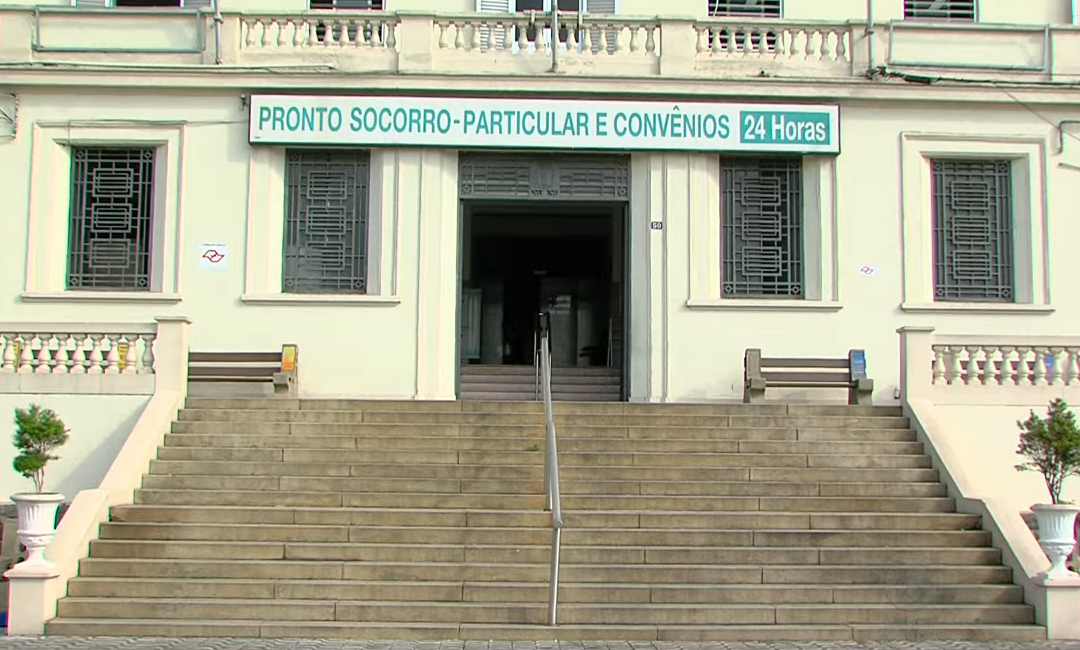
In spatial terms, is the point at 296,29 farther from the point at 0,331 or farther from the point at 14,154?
the point at 0,331

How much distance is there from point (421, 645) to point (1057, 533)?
217 inches

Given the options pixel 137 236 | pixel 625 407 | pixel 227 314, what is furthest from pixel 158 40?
pixel 625 407

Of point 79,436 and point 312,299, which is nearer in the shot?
point 79,436

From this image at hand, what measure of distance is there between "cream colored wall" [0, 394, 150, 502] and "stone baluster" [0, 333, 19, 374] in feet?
1.23

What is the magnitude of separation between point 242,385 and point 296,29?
4.94 meters

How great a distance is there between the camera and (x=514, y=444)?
42.2 ft

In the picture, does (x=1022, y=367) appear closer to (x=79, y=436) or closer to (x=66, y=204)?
(x=79, y=436)

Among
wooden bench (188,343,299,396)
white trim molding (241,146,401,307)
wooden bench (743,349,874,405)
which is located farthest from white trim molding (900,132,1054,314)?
wooden bench (188,343,299,396)

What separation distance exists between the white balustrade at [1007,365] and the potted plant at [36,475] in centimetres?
953

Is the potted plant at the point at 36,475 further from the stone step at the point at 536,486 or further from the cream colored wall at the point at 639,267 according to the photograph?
the cream colored wall at the point at 639,267

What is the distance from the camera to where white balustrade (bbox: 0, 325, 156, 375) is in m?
13.5

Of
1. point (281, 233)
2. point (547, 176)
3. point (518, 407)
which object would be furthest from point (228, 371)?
point (547, 176)

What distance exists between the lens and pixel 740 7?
17.4 m

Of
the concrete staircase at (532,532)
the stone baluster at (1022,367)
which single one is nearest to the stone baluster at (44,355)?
the concrete staircase at (532,532)
